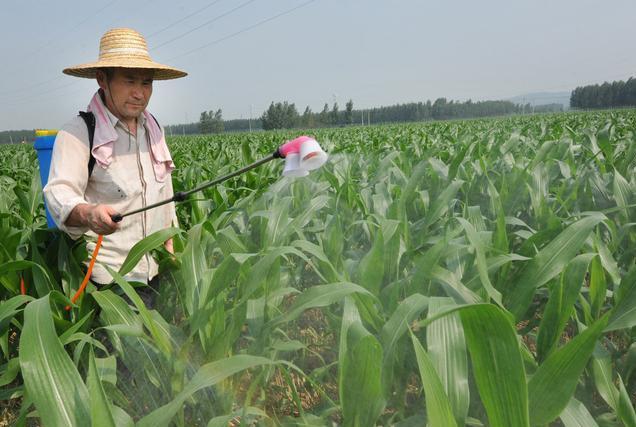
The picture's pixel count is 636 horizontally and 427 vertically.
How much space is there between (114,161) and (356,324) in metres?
1.18

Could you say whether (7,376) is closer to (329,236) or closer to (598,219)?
(329,236)

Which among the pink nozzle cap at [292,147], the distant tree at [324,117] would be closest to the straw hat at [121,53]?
the pink nozzle cap at [292,147]

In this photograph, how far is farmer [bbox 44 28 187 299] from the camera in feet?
4.80

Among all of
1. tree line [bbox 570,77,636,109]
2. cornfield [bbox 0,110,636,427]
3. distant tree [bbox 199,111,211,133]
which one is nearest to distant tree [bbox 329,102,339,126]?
distant tree [bbox 199,111,211,133]

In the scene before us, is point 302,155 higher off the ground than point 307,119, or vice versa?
point 307,119

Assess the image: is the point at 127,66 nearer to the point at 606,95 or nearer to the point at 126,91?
the point at 126,91

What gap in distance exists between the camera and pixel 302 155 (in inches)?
39.8

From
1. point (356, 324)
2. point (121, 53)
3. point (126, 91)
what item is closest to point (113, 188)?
point (126, 91)

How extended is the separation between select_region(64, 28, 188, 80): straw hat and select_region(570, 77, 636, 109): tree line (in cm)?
5871

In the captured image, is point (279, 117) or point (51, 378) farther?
point (279, 117)

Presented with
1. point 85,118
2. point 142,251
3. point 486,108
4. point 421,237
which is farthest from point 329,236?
point 486,108

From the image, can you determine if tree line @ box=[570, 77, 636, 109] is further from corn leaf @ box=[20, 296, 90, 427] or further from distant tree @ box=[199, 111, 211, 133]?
corn leaf @ box=[20, 296, 90, 427]

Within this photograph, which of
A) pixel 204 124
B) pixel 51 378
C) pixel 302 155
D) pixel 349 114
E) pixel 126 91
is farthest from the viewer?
pixel 349 114

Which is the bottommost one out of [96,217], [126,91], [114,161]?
[96,217]
